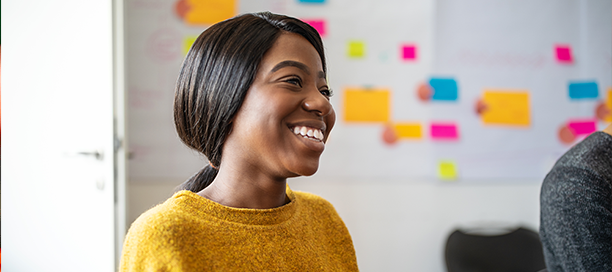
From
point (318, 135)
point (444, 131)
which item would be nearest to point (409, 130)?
point (444, 131)

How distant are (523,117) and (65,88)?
225 cm

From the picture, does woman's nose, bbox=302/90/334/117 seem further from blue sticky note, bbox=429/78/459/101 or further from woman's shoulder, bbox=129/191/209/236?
blue sticky note, bbox=429/78/459/101

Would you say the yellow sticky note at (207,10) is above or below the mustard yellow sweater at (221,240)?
above

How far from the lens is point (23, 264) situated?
A: 5.08 ft

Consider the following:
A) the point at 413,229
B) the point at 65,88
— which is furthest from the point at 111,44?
the point at 413,229

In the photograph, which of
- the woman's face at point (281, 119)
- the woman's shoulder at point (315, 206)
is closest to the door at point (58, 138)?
the woman's shoulder at point (315, 206)

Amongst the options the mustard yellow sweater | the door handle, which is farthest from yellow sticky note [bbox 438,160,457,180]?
the door handle

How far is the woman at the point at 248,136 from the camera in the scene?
1.93 ft

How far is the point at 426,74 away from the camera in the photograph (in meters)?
2.14

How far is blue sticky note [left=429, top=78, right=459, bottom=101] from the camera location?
7.06 ft

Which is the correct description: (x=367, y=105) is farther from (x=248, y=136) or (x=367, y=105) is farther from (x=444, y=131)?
(x=248, y=136)

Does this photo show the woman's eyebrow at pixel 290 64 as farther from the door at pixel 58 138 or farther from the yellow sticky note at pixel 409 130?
the yellow sticky note at pixel 409 130

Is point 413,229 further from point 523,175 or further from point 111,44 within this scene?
point 111,44

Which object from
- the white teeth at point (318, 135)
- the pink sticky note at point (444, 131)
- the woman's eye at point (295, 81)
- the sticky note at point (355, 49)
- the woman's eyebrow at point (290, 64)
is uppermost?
the sticky note at point (355, 49)
